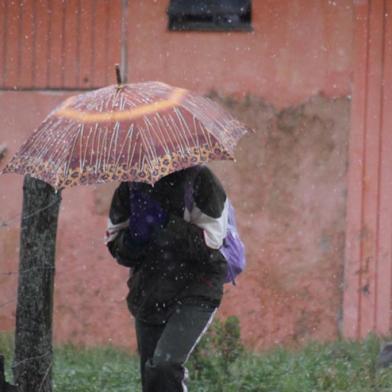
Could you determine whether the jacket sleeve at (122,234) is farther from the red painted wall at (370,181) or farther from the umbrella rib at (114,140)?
the red painted wall at (370,181)

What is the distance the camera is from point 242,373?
8195 mm

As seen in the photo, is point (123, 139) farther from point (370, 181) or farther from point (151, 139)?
point (370, 181)

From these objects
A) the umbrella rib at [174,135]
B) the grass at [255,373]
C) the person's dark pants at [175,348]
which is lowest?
the grass at [255,373]

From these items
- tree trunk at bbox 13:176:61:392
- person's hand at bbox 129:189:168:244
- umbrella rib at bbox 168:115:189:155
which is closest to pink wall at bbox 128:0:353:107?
tree trunk at bbox 13:176:61:392

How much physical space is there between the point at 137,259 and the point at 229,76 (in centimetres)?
518

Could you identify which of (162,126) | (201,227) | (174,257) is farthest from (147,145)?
(174,257)

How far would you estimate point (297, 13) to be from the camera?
10969mm

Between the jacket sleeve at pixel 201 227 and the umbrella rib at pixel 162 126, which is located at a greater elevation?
the umbrella rib at pixel 162 126

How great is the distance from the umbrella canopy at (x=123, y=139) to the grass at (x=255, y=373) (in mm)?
2549

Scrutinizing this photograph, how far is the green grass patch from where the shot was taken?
8.06 meters

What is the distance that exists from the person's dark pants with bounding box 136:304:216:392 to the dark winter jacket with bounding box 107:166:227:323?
6 cm

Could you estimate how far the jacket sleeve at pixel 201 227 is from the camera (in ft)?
19.4

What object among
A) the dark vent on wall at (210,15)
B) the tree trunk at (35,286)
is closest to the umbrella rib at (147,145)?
the tree trunk at (35,286)

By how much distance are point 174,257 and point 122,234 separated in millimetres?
300
